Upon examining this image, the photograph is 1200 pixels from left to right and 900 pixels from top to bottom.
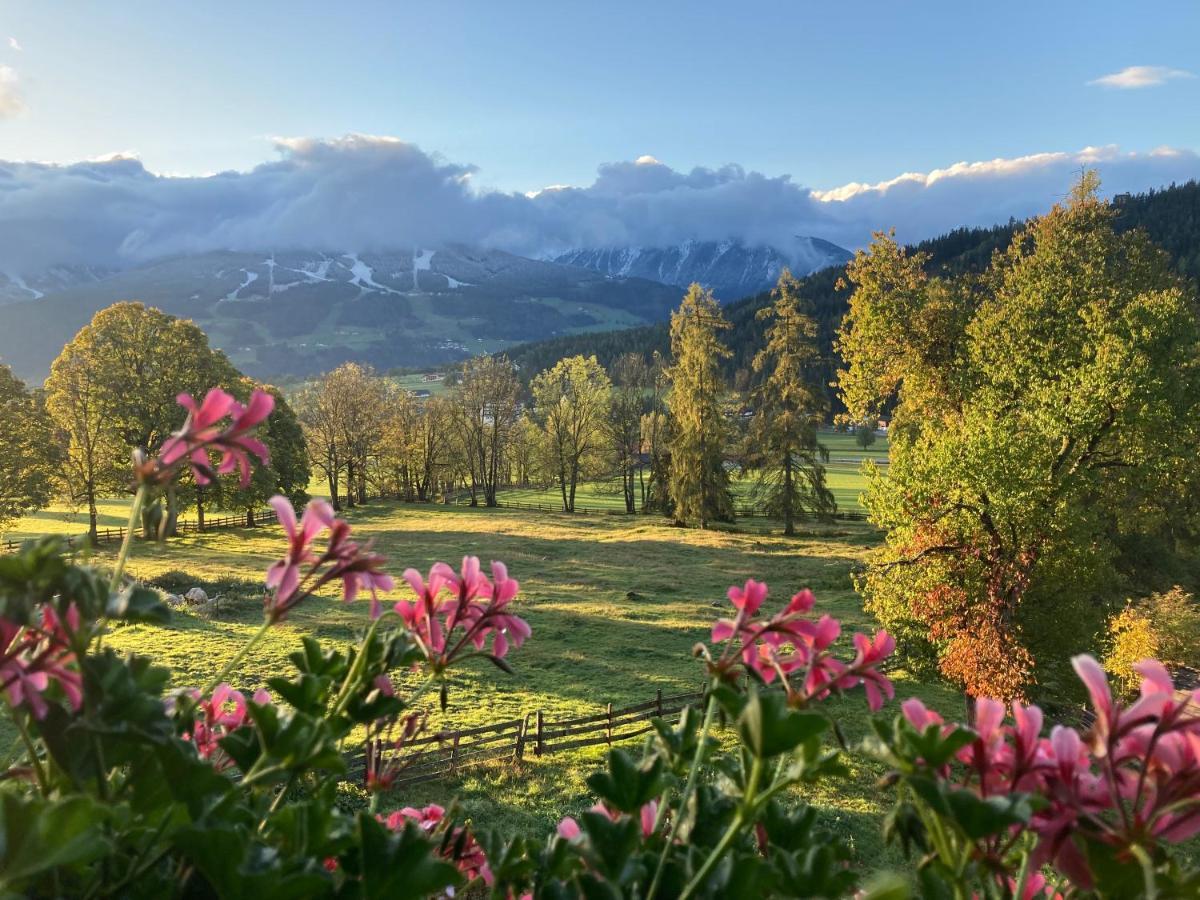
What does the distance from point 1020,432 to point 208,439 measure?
13891mm

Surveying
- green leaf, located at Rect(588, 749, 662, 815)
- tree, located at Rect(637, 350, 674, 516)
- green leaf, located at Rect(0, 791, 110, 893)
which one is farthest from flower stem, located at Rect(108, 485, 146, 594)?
tree, located at Rect(637, 350, 674, 516)

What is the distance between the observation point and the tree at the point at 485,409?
163 ft

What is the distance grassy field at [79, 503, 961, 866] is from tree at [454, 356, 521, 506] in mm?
9826

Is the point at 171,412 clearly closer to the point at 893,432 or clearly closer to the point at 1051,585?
the point at 893,432

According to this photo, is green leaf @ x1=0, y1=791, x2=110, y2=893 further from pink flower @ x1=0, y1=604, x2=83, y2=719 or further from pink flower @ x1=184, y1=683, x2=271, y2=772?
pink flower @ x1=184, y1=683, x2=271, y2=772

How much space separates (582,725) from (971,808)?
1524 cm

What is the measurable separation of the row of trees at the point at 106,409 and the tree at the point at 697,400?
69.4 ft

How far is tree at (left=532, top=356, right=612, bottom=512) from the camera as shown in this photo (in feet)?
167

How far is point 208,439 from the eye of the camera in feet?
3.53

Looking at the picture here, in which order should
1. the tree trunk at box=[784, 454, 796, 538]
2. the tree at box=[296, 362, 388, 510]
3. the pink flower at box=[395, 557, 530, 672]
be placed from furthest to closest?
the tree at box=[296, 362, 388, 510], the tree trunk at box=[784, 454, 796, 538], the pink flower at box=[395, 557, 530, 672]

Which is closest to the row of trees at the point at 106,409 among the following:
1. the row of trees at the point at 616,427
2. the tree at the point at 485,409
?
the row of trees at the point at 616,427

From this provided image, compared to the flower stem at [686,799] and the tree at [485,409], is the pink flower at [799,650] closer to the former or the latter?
the flower stem at [686,799]

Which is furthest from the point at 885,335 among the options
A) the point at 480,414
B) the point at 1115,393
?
the point at 480,414

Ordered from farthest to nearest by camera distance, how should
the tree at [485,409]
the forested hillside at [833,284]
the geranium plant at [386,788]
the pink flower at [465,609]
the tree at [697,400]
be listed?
the forested hillside at [833,284]
the tree at [485,409]
the tree at [697,400]
the pink flower at [465,609]
the geranium plant at [386,788]
